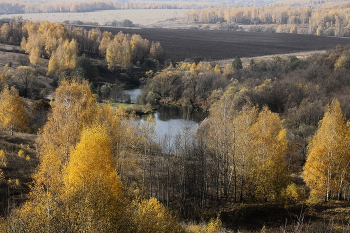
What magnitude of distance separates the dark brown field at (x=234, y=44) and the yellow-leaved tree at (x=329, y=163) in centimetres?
9305

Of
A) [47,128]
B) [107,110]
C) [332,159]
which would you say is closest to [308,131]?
[332,159]

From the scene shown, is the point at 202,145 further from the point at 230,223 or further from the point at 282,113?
the point at 282,113

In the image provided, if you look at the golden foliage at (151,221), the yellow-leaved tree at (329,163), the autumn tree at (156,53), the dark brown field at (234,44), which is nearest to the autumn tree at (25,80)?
the autumn tree at (156,53)

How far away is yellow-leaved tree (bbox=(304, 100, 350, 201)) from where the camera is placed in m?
29.9

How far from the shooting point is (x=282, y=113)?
6331 cm

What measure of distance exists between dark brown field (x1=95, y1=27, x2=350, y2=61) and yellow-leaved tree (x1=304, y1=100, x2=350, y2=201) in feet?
305

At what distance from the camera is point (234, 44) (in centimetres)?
15775

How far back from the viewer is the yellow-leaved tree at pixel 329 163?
98.0 feet

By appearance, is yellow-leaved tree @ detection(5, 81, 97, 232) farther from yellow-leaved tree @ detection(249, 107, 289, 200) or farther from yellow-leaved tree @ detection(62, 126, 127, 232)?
yellow-leaved tree @ detection(249, 107, 289, 200)

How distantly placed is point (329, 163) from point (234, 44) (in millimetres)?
134228

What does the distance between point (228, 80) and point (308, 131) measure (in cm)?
3784

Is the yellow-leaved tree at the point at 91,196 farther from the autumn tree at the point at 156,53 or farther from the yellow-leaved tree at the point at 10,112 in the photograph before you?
the autumn tree at the point at 156,53

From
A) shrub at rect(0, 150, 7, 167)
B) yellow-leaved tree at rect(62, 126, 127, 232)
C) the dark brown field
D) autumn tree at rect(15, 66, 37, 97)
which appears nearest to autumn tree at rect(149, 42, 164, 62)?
the dark brown field

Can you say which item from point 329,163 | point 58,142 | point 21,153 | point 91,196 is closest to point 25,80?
point 21,153
